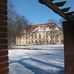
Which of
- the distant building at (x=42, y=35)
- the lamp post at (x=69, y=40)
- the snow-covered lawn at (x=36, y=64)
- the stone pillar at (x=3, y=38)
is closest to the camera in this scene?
the stone pillar at (x=3, y=38)

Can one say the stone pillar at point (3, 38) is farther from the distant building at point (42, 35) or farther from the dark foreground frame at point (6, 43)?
the distant building at point (42, 35)

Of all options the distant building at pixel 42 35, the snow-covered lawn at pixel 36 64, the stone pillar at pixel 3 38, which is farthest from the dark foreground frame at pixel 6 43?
the distant building at pixel 42 35

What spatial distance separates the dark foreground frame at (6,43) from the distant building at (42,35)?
81658 millimetres

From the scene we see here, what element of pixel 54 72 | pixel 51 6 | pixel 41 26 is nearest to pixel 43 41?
pixel 41 26

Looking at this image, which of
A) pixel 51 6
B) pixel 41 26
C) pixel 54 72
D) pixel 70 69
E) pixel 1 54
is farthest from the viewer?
pixel 41 26

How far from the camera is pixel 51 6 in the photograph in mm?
5578

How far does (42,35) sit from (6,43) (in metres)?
A: 104

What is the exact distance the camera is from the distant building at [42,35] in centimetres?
9514

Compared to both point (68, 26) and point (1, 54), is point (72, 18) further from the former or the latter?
point (1, 54)

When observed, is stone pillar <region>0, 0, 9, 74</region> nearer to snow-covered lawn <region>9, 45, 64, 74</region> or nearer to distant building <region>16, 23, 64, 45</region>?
snow-covered lawn <region>9, 45, 64, 74</region>

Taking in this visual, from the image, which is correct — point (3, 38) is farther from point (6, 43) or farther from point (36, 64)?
point (36, 64)

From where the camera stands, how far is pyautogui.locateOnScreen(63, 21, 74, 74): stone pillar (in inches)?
304

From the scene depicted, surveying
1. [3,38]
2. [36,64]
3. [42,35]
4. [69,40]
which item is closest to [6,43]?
[3,38]

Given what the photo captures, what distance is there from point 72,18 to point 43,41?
9642cm
